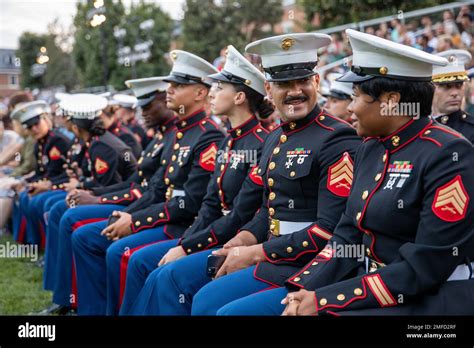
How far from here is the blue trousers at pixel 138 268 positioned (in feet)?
14.2

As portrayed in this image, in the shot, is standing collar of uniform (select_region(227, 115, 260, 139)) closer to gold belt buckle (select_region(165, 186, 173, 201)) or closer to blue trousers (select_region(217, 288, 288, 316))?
gold belt buckle (select_region(165, 186, 173, 201))

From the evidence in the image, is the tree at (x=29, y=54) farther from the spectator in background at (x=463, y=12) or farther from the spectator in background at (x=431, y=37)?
the spectator in background at (x=463, y=12)

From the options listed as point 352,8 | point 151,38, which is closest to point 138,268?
point 352,8

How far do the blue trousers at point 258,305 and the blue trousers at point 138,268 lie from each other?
1.38 metres

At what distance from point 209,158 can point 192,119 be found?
0.47 m

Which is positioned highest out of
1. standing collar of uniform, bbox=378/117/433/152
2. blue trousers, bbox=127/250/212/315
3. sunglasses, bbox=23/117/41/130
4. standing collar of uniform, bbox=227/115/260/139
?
sunglasses, bbox=23/117/41/130

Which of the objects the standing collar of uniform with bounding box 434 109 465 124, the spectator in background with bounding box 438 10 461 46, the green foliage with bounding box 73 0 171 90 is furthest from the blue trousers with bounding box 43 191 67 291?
the green foliage with bounding box 73 0 171 90

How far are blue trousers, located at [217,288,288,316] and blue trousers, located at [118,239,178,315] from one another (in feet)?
4.54

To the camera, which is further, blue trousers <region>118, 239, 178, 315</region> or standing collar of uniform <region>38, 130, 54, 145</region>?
standing collar of uniform <region>38, 130, 54, 145</region>

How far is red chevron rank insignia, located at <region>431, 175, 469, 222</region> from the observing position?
2.36 metres

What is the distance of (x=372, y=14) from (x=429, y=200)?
16.2m

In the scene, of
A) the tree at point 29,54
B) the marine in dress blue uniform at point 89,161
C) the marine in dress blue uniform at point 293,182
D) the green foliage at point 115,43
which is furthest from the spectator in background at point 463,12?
the tree at point 29,54

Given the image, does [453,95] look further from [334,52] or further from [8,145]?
[334,52]
